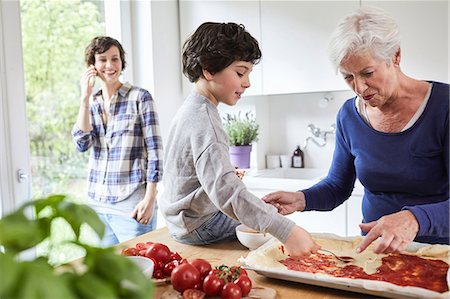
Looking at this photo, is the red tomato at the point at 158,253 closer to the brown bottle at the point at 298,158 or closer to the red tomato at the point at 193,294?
the red tomato at the point at 193,294

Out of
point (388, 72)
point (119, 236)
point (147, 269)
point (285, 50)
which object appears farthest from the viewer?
point (285, 50)

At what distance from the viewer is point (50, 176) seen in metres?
2.43

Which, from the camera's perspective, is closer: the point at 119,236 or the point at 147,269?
the point at 147,269

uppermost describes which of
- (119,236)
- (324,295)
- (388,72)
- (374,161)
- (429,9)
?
(429,9)

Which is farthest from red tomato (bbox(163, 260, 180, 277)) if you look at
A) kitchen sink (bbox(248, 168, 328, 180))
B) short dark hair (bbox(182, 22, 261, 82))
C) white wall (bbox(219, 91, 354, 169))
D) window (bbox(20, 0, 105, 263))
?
white wall (bbox(219, 91, 354, 169))

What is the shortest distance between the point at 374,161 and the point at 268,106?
6.44ft

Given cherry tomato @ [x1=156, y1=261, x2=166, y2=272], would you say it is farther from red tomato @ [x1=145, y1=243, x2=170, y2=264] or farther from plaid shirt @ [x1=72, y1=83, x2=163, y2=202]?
plaid shirt @ [x1=72, y1=83, x2=163, y2=202]

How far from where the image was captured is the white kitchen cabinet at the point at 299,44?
2754 millimetres

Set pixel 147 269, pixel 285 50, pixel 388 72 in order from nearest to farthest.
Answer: pixel 147 269 < pixel 388 72 < pixel 285 50

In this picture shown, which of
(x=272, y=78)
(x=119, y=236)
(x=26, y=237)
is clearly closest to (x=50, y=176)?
(x=119, y=236)

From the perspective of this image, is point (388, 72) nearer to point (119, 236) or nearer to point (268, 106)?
point (119, 236)

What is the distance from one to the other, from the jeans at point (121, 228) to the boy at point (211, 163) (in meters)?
0.76

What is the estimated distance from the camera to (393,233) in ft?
3.40

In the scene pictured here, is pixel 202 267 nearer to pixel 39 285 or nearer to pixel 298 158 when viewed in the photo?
pixel 39 285
